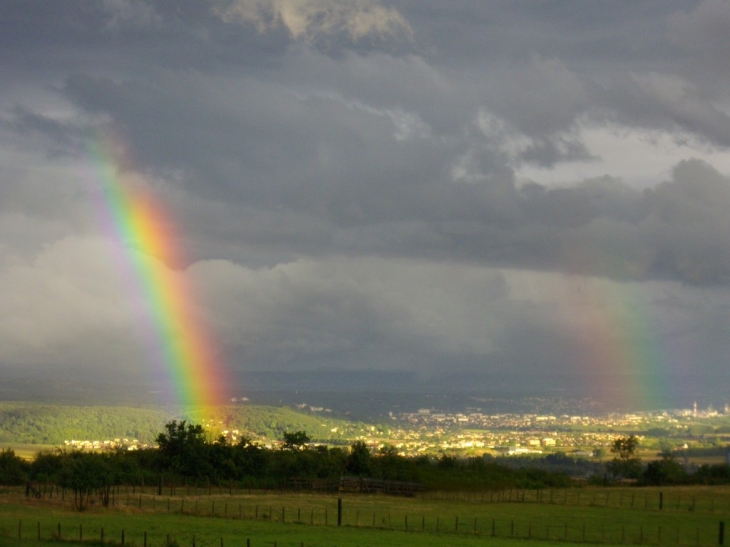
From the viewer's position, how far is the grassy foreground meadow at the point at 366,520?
49.1 metres

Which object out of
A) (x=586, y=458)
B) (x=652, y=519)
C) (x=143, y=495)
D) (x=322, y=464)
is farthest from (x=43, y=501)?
(x=586, y=458)

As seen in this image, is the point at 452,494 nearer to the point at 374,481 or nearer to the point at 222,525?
the point at 374,481

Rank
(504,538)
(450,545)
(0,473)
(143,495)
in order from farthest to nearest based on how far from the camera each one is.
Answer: (0,473)
(143,495)
(504,538)
(450,545)

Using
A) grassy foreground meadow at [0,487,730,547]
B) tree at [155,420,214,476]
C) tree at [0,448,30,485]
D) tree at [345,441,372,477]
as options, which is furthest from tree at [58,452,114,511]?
tree at [345,441,372,477]

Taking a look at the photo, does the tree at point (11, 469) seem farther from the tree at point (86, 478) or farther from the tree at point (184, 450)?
the tree at point (86, 478)

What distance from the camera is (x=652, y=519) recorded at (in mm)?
65688

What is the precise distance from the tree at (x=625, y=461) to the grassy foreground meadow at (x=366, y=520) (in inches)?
1370

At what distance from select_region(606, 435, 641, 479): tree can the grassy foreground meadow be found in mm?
34796

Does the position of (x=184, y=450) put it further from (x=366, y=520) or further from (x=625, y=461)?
(x=625, y=461)

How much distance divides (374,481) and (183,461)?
25.5m

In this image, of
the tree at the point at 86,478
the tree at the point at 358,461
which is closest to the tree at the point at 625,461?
the tree at the point at 358,461

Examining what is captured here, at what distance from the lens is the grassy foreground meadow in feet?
161

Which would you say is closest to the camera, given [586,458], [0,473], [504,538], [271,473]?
[504,538]

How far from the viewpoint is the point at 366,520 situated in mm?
61875
